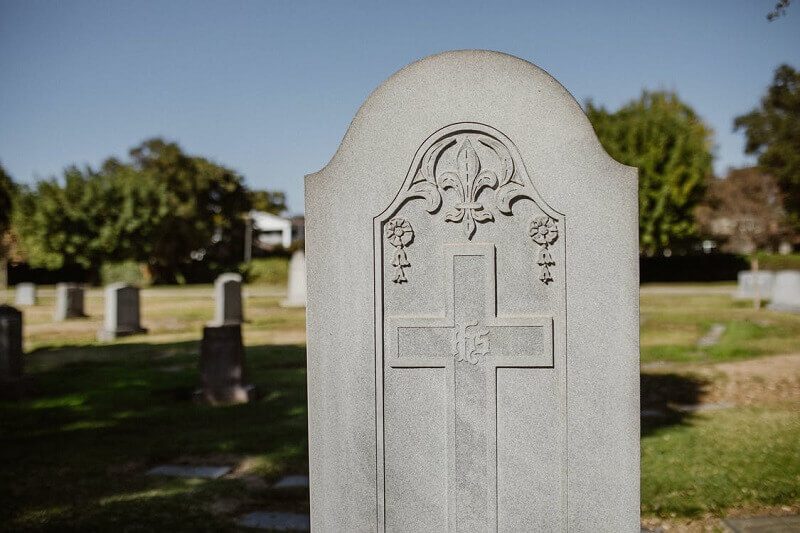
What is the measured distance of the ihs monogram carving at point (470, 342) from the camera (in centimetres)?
291

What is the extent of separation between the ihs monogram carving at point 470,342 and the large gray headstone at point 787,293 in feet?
63.5

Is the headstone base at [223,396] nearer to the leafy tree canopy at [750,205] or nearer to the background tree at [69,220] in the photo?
the background tree at [69,220]

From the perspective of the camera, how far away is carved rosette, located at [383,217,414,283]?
9.44 ft

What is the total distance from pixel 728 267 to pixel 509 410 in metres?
43.0

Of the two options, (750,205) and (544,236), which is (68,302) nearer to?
(544,236)

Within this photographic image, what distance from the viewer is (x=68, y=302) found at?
818 inches

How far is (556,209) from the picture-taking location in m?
2.81

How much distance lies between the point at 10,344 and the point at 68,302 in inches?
499

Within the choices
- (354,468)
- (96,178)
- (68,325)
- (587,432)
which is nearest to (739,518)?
(587,432)

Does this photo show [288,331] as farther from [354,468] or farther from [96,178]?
[96,178]

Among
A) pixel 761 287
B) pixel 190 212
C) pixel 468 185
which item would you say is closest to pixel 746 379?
pixel 468 185

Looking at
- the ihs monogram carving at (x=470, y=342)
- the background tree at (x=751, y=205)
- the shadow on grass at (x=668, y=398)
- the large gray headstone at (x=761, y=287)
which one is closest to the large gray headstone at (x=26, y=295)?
the shadow on grass at (x=668, y=398)

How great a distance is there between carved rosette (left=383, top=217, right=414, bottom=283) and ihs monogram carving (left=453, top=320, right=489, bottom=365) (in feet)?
1.36

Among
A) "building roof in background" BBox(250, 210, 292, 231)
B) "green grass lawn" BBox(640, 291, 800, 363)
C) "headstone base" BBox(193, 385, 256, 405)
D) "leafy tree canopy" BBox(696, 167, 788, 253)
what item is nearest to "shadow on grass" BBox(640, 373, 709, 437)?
"green grass lawn" BBox(640, 291, 800, 363)
